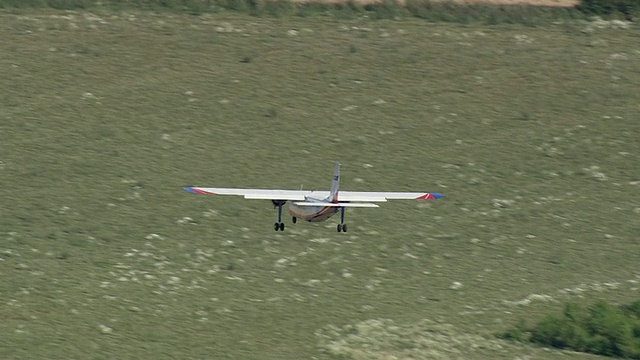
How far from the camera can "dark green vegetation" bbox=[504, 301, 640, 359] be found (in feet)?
135

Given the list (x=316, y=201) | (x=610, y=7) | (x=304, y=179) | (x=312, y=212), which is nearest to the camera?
(x=312, y=212)

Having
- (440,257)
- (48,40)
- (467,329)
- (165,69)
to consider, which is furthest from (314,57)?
(467,329)

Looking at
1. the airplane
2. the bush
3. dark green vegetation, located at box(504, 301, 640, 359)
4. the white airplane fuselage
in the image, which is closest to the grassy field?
dark green vegetation, located at box(504, 301, 640, 359)

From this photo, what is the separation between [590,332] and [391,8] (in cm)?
3001

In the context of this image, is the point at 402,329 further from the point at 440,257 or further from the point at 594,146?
the point at 594,146

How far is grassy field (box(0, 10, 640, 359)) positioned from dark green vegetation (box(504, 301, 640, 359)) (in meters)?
1.03

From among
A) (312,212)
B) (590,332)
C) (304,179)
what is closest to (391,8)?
(304,179)

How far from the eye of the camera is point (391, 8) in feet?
226

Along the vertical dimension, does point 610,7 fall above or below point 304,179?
above

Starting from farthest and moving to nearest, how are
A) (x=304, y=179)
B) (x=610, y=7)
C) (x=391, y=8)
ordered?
1. (x=610, y=7)
2. (x=391, y=8)
3. (x=304, y=179)

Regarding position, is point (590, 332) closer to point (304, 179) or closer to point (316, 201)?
point (304, 179)

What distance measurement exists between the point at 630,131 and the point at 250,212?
18.5 metres

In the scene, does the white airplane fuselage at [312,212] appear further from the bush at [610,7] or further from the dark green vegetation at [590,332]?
the bush at [610,7]

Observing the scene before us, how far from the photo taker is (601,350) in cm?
4219
